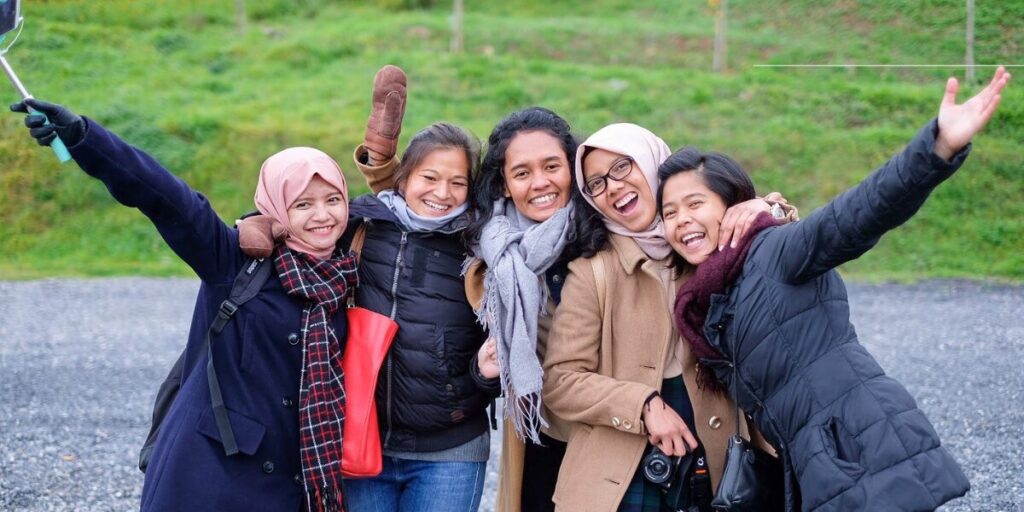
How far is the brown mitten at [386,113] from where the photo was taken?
9.97 feet

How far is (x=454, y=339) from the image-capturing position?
9.30ft

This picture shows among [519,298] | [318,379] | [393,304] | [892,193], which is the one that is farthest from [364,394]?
[892,193]

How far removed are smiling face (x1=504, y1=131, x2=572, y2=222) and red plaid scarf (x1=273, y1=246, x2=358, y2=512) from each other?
0.58 metres

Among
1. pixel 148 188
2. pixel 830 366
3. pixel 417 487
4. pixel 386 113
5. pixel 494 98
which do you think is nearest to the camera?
pixel 830 366

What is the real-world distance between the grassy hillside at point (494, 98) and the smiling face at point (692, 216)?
5.34m

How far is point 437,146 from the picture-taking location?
2.94 metres

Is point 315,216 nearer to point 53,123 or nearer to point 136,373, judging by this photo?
point 53,123

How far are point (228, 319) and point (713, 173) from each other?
1346mm

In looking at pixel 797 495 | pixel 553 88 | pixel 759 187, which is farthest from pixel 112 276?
pixel 797 495

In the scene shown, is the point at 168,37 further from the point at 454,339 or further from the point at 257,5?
the point at 454,339

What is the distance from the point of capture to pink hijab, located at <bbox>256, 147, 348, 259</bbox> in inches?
108

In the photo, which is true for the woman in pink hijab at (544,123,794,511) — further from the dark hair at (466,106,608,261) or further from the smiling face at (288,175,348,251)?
the smiling face at (288,175,348,251)

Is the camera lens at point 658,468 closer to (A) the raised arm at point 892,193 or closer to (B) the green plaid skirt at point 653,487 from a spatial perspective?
(B) the green plaid skirt at point 653,487

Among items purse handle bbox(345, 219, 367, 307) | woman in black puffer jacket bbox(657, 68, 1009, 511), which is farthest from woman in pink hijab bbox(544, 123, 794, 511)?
purse handle bbox(345, 219, 367, 307)
